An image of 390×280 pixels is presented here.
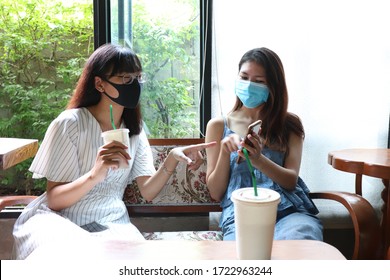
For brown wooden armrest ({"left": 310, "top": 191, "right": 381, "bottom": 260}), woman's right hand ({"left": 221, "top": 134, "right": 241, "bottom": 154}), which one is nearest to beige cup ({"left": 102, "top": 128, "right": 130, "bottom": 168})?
woman's right hand ({"left": 221, "top": 134, "right": 241, "bottom": 154})

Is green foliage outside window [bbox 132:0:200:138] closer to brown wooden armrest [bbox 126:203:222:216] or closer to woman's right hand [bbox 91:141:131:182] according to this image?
brown wooden armrest [bbox 126:203:222:216]

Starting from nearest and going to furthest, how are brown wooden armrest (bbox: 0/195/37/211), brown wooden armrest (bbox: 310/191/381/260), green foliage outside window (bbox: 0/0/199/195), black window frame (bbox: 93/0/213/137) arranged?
brown wooden armrest (bbox: 310/191/381/260) < brown wooden armrest (bbox: 0/195/37/211) < black window frame (bbox: 93/0/213/137) < green foliage outside window (bbox: 0/0/199/195)

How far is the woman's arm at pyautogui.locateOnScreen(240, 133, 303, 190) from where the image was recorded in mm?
1598

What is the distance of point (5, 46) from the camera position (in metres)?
2.94

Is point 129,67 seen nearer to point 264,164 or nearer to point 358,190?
point 264,164

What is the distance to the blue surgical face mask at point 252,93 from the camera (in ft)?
5.71

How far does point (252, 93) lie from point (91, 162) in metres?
0.72

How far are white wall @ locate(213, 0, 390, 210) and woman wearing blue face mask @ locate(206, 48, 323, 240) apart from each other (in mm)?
370

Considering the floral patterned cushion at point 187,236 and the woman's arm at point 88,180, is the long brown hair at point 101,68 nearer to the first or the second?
the woman's arm at point 88,180

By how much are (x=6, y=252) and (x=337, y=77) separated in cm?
206

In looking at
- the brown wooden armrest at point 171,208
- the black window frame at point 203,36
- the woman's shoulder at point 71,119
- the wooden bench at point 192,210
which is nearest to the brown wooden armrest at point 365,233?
the wooden bench at point 192,210

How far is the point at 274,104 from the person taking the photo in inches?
71.5

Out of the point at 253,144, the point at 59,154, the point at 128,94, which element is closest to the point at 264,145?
the point at 253,144

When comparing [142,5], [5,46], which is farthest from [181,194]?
[5,46]
